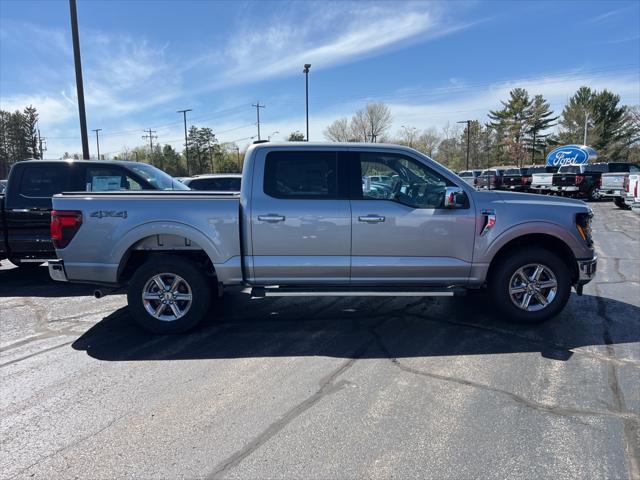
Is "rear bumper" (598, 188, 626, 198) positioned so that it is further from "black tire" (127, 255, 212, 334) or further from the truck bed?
"black tire" (127, 255, 212, 334)

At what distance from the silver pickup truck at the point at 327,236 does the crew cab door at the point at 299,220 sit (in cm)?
1

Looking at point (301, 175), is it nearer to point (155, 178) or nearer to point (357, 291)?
point (357, 291)

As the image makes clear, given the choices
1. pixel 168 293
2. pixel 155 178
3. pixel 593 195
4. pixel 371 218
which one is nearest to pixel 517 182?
pixel 593 195

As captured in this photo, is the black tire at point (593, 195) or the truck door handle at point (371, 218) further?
the black tire at point (593, 195)

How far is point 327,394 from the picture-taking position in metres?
3.50

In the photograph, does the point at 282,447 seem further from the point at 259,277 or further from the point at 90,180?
the point at 90,180

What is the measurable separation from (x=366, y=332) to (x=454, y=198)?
5.72 ft

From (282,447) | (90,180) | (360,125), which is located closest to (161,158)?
(360,125)

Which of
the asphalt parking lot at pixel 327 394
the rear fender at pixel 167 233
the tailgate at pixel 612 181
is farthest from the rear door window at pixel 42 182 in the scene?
the tailgate at pixel 612 181

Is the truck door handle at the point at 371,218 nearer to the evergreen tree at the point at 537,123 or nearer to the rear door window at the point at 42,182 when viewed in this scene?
the rear door window at the point at 42,182

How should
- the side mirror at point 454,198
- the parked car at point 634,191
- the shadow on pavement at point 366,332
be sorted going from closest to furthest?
1. the shadow on pavement at point 366,332
2. the side mirror at point 454,198
3. the parked car at point 634,191

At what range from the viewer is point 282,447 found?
111 inches

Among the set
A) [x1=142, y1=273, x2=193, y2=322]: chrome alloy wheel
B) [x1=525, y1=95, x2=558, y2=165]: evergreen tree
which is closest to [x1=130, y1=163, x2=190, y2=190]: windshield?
[x1=142, y1=273, x2=193, y2=322]: chrome alloy wheel

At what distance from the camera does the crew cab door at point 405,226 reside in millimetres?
4723
